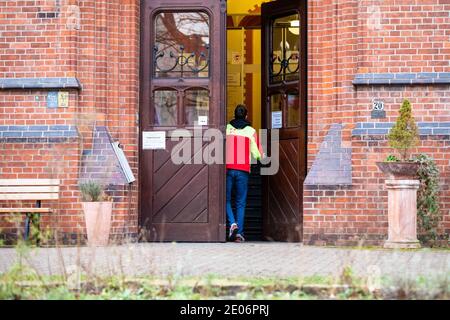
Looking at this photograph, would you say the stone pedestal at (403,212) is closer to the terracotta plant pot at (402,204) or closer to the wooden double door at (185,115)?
the terracotta plant pot at (402,204)

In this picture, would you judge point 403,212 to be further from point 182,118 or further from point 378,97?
point 182,118

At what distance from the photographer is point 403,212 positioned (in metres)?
12.2

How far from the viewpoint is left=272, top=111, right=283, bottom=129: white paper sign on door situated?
14.5 metres

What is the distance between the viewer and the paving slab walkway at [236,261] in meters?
8.95

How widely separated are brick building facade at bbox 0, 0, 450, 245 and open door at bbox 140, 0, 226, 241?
20cm

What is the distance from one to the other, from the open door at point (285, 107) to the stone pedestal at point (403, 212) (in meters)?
1.94

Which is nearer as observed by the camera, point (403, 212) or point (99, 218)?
point (403, 212)

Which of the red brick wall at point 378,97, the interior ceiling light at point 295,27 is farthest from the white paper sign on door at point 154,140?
the interior ceiling light at point 295,27

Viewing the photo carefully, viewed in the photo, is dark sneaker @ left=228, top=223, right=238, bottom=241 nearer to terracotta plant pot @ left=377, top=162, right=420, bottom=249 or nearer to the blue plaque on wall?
terracotta plant pot @ left=377, top=162, right=420, bottom=249

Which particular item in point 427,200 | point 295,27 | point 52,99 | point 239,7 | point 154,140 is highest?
point 239,7

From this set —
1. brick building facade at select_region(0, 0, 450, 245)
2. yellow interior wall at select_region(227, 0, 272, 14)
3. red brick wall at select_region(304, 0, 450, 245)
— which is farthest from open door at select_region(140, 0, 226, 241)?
yellow interior wall at select_region(227, 0, 272, 14)

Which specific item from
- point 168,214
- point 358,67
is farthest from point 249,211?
point 358,67

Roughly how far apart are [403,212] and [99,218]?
362 centimetres

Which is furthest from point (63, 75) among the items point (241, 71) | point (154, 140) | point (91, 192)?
point (241, 71)
